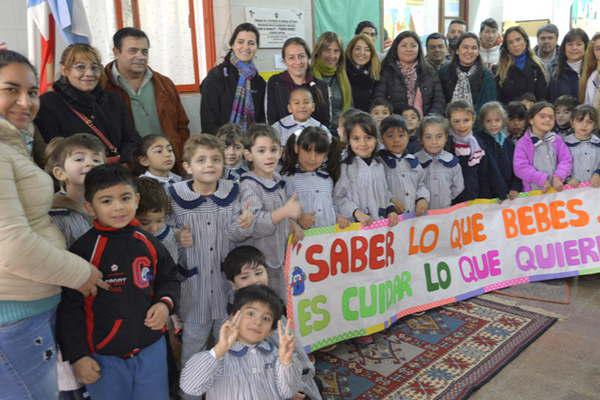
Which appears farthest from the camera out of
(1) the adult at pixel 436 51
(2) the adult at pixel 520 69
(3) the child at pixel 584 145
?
(1) the adult at pixel 436 51

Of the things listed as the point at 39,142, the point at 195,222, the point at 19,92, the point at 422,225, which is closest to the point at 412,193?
the point at 422,225

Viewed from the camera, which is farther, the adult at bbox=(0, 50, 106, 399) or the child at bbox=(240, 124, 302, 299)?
the child at bbox=(240, 124, 302, 299)

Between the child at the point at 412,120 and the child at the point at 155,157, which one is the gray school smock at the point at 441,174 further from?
the child at the point at 155,157

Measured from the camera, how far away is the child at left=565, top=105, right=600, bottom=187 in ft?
13.8

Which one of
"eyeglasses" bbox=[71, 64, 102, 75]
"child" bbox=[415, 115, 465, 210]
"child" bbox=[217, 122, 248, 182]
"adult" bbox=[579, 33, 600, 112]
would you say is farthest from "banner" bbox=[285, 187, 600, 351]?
"eyeglasses" bbox=[71, 64, 102, 75]

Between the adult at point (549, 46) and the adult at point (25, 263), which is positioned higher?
the adult at point (549, 46)

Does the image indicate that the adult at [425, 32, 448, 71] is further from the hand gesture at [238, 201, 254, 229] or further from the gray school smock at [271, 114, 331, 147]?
the hand gesture at [238, 201, 254, 229]

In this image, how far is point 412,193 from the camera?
357 cm

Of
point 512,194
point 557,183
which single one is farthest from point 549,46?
point 512,194

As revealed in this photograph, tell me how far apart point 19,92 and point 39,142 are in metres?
0.93

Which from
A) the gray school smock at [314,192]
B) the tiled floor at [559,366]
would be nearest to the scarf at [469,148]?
the tiled floor at [559,366]

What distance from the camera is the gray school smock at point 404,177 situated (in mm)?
3516

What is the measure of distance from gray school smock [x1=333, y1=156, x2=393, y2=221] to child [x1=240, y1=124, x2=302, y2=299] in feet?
1.55

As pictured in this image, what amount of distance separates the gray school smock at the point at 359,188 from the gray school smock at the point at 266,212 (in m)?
0.50
